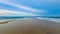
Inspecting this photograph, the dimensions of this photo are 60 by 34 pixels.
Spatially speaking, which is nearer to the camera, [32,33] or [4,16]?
[32,33]

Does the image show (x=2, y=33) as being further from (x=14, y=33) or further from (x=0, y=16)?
(x=0, y=16)

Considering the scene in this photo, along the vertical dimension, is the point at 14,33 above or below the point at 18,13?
below

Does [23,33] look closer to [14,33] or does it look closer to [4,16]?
[14,33]

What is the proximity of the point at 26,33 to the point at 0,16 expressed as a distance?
872 centimetres

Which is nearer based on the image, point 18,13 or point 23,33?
point 23,33

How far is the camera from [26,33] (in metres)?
3.04

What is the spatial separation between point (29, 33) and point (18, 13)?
8.84 meters

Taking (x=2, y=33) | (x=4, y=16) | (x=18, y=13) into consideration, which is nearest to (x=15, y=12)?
(x=18, y=13)

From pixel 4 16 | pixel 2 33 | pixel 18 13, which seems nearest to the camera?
pixel 2 33

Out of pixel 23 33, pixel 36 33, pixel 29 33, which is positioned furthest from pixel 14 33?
pixel 36 33

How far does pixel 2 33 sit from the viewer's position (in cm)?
299

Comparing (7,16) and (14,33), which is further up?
(7,16)

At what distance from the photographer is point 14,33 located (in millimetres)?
3023

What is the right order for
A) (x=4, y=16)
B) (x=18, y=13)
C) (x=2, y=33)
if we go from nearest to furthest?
(x=2, y=33), (x=4, y=16), (x=18, y=13)
